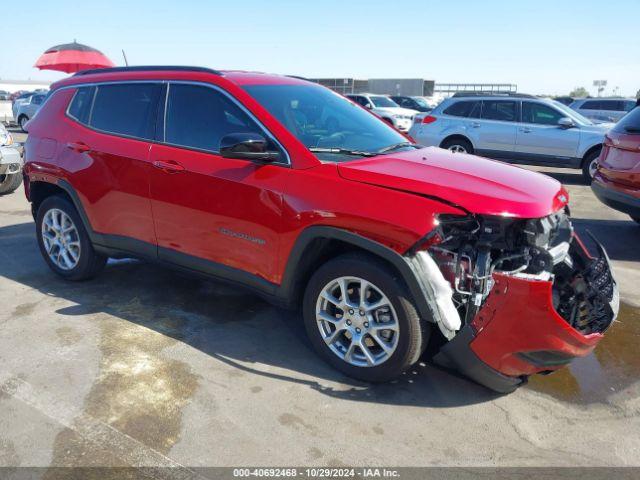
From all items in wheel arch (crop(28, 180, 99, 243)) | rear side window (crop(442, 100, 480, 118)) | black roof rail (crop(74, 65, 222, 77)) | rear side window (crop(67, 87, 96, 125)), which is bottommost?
wheel arch (crop(28, 180, 99, 243))

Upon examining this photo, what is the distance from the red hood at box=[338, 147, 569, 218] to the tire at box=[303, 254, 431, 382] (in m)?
0.50

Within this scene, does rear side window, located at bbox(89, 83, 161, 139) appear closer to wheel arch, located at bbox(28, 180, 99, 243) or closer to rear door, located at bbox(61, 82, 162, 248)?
rear door, located at bbox(61, 82, 162, 248)

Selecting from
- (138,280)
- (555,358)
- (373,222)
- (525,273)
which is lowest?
(138,280)

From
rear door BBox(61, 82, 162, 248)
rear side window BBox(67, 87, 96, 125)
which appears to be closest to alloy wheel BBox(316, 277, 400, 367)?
rear door BBox(61, 82, 162, 248)

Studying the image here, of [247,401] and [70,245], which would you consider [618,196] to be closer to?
[247,401]

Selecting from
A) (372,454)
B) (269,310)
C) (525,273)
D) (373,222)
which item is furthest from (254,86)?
(372,454)

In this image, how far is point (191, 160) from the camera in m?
3.74

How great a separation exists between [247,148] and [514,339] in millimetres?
1917

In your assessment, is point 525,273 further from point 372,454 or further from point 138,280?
point 138,280

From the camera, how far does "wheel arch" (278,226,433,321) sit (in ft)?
9.50

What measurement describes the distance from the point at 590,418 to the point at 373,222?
169 centimetres

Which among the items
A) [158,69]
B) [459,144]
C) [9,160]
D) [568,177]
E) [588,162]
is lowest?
[568,177]

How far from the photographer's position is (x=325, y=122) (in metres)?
3.87

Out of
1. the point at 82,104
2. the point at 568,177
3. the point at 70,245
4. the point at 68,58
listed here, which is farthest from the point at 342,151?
the point at 68,58
